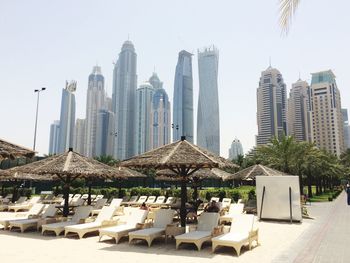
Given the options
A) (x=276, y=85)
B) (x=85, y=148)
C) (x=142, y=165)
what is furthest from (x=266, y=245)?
(x=85, y=148)

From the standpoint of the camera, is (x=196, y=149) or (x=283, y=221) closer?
(x=196, y=149)

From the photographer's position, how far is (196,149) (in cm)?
1024

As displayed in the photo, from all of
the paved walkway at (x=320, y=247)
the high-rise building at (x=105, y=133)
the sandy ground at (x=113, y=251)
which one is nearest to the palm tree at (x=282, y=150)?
the paved walkway at (x=320, y=247)

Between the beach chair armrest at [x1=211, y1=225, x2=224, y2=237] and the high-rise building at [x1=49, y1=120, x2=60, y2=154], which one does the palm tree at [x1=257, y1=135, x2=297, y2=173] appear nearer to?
the beach chair armrest at [x1=211, y1=225, x2=224, y2=237]

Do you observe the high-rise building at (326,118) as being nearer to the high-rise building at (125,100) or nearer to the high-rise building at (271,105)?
the high-rise building at (271,105)

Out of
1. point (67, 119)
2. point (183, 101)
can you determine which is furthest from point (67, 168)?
point (183, 101)

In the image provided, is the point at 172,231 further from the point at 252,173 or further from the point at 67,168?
the point at 252,173

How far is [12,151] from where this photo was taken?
→ 268 inches

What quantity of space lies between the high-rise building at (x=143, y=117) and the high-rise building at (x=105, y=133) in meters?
11.5

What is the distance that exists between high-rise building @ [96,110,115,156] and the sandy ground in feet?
422

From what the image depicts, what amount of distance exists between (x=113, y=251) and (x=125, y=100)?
15345 centimetres

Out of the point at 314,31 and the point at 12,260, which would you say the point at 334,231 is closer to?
the point at 314,31

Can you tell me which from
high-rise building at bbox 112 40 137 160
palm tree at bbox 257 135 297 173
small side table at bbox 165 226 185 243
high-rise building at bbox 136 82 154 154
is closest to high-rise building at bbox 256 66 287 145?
high-rise building at bbox 136 82 154 154

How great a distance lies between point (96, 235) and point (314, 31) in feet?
29.0
